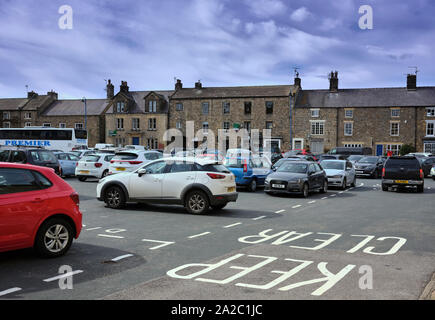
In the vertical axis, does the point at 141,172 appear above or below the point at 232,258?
above

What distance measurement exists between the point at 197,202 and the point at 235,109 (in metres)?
49.2

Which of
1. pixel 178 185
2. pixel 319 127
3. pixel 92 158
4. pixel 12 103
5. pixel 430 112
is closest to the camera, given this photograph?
pixel 178 185

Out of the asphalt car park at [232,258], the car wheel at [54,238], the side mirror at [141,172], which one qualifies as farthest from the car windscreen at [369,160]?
the car wheel at [54,238]

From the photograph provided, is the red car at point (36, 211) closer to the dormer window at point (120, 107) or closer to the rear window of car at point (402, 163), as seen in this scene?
the rear window of car at point (402, 163)

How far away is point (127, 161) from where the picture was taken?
21969mm

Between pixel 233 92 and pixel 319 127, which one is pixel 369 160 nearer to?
pixel 319 127

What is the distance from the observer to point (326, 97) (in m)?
59.0

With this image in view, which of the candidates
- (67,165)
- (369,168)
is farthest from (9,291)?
(369,168)

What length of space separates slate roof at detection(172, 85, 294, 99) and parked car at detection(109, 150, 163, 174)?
1537 inches

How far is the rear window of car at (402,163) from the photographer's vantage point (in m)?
21.2

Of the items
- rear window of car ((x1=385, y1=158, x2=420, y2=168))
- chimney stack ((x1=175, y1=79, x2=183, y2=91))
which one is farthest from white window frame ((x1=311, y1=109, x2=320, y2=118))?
rear window of car ((x1=385, y1=158, x2=420, y2=168))

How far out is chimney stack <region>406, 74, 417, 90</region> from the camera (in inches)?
2216
